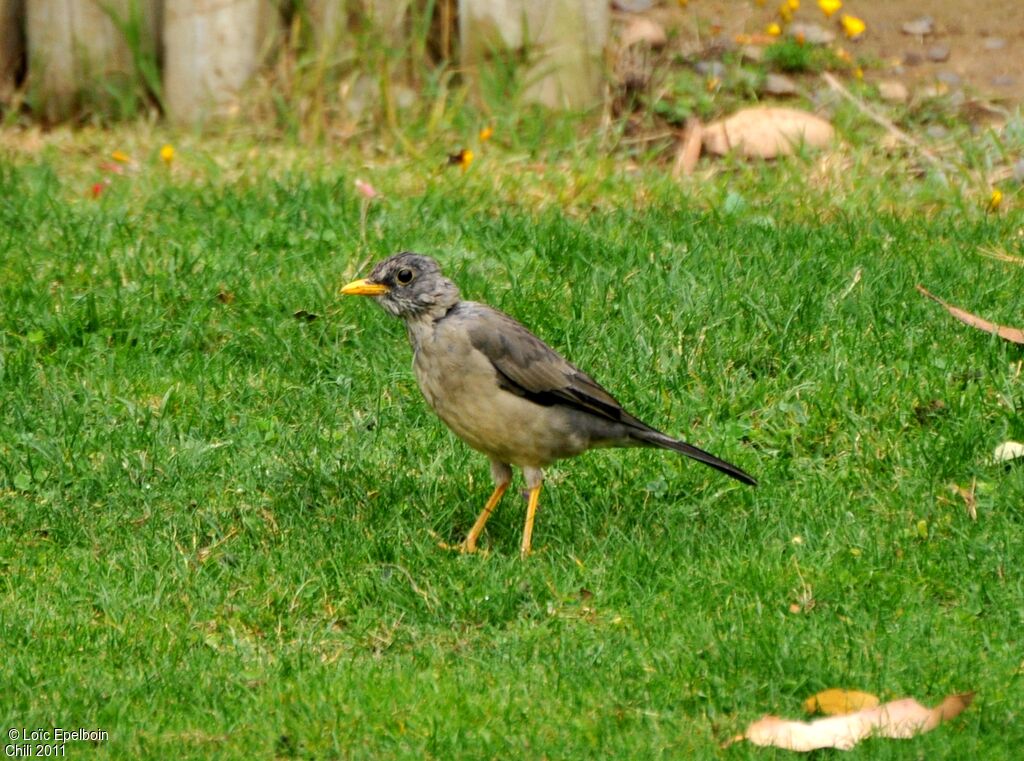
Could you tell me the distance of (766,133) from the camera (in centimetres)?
977

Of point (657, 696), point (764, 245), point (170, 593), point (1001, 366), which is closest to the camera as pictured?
point (657, 696)

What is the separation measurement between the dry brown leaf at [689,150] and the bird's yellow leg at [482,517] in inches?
153

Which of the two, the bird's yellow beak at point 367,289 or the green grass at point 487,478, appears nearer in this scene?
the green grass at point 487,478

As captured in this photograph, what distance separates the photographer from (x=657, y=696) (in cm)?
468

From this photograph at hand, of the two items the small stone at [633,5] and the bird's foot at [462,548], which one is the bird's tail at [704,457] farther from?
the small stone at [633,5]

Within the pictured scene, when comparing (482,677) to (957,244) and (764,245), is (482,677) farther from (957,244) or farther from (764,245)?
(957,244)

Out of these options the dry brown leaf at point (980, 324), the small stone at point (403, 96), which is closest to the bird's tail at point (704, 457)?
the dry brown leaf at point (980, 324)

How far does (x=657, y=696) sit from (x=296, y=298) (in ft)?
11.6

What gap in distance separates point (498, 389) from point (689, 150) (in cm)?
442

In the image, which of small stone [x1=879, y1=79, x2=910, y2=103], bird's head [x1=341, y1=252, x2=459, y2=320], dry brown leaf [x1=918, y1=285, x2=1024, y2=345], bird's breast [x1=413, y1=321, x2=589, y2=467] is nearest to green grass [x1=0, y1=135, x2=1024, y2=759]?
dry brown leaf [x1=918, y1=285, x2=1024, y2=345]

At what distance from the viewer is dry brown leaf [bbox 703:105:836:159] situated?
9695 millimetres

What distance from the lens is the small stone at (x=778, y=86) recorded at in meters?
10.6

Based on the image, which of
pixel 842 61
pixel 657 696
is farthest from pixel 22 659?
pixel 842 61

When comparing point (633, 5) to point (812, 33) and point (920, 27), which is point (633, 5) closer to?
point (812, 33)
